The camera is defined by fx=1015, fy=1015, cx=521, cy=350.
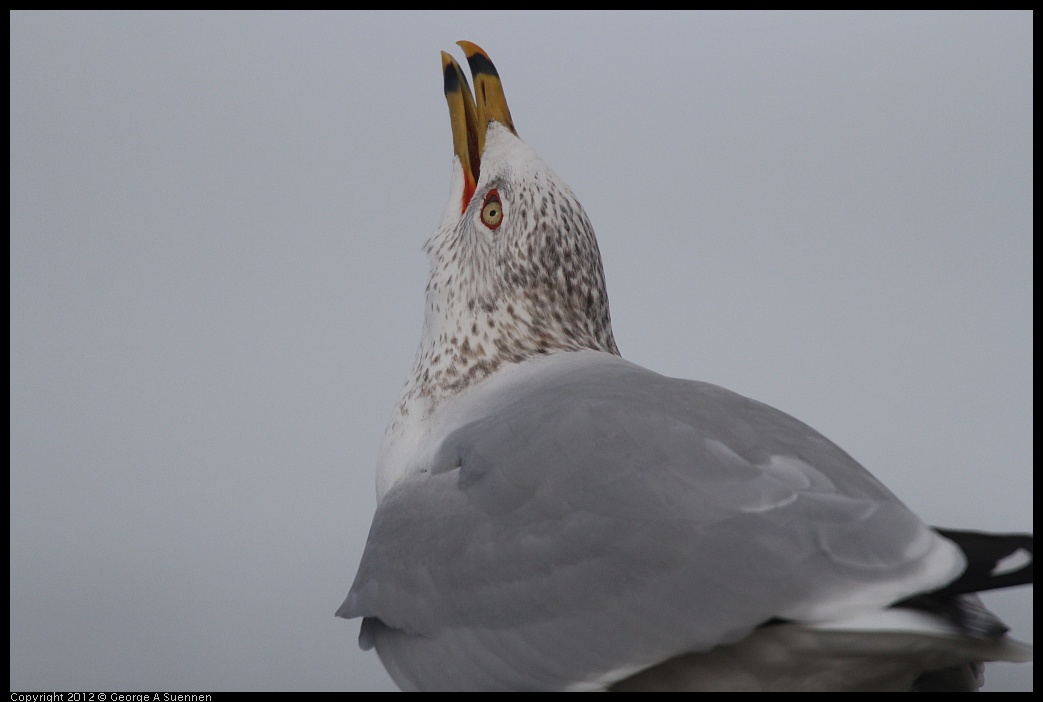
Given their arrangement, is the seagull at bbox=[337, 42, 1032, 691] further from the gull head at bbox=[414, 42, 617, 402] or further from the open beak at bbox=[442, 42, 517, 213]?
the open beak at bbox=[442, 42, 517, 213]

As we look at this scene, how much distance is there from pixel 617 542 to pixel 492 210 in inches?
51.4

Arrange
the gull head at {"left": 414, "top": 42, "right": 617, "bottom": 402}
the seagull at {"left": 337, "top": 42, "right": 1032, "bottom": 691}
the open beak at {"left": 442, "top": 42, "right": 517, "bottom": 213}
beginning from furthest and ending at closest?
the open beak at {"left": 442, "top": 42, "right": 517, "bottom": 213} → the gull head at {"left": 414, "top": 42, "right": 617, "bottom": 402} → the seagull at {"left": 337, "top": 42, "right": 1032, "bottom": 691}

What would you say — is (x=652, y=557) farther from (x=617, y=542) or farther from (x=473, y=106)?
(x=473, y=106)

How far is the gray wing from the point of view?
1668 millimetres

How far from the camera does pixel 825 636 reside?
163 centimetres

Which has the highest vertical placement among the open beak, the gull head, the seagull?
the open beak

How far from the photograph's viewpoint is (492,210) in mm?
2891

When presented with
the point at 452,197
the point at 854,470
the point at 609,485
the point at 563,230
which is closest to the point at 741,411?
the point at 854,470

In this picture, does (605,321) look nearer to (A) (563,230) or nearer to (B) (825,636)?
(A) (563,230)

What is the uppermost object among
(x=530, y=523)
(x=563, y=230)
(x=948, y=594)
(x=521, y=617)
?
(x=563, y=230)

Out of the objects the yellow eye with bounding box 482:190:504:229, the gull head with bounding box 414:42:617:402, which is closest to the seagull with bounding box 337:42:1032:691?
the gull head with bounding box 414:42:617:402

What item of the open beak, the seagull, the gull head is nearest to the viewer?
the seagull

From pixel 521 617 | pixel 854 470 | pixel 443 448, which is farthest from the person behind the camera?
pixel 443 448

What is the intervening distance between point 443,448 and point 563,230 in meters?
0.81
